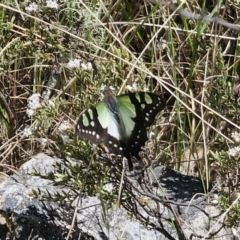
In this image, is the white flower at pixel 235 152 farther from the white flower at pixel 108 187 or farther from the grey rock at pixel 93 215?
the white flower at pixel 108 187

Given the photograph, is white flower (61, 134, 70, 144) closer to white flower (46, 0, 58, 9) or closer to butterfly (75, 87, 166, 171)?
butterfly (75, 87, 166, 171)

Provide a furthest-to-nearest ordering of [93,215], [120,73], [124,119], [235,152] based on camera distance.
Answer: [93,215]
[120,73]
[124,119]
[235,152]

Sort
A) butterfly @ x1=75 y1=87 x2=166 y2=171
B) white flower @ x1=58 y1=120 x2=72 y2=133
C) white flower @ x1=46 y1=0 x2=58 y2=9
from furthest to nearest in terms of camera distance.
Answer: white flower @ x1=46 y1=0 x2=58 y2=9 → white flower @ x1=58 y1=120 x2=72 y2=133 → butterfly @ x1=75 y1=87 x2=166 y2=171

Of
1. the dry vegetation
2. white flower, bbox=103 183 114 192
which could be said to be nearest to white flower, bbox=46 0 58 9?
the dry vegetation

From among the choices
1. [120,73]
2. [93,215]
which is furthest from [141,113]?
[93,215]

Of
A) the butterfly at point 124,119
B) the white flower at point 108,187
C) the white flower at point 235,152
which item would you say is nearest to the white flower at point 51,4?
the butterfly at point 124,119

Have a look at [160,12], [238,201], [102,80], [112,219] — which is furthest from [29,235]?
[160,12]

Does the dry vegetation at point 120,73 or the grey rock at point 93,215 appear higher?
the dry vegetation at point 120,73

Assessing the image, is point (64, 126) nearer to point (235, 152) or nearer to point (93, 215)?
point (93, 215)
